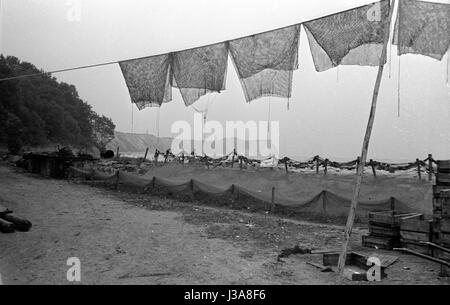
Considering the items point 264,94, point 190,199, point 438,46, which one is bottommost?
point 190,199

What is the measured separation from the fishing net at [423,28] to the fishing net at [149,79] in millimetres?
6381

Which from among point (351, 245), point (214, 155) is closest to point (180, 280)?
point (351, 245)

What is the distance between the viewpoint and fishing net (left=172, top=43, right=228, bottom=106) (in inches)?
398

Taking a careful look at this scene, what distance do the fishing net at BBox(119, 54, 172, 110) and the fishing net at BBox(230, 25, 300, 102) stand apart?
233 cm

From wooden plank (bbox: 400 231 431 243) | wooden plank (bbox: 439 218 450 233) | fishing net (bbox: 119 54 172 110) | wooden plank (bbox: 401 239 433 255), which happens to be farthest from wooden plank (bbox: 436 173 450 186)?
fishing net (bbox: 119 54 172 110)

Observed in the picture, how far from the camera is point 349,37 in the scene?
26.8 ft

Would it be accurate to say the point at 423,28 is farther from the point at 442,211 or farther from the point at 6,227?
the point at 6,227

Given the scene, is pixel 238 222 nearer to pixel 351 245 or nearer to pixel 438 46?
pixel 351 245

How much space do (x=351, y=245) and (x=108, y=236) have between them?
5.96 meters

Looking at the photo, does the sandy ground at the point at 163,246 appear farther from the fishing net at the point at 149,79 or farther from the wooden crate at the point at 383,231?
the fishing net at the point at 149,79

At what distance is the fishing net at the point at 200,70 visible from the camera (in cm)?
1012

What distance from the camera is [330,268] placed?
251 inches

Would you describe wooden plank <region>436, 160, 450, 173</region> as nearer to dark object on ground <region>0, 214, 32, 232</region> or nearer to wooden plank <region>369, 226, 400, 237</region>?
wooden plank <region>369, 226, 400, 237</region>

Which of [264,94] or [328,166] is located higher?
[264,94]
